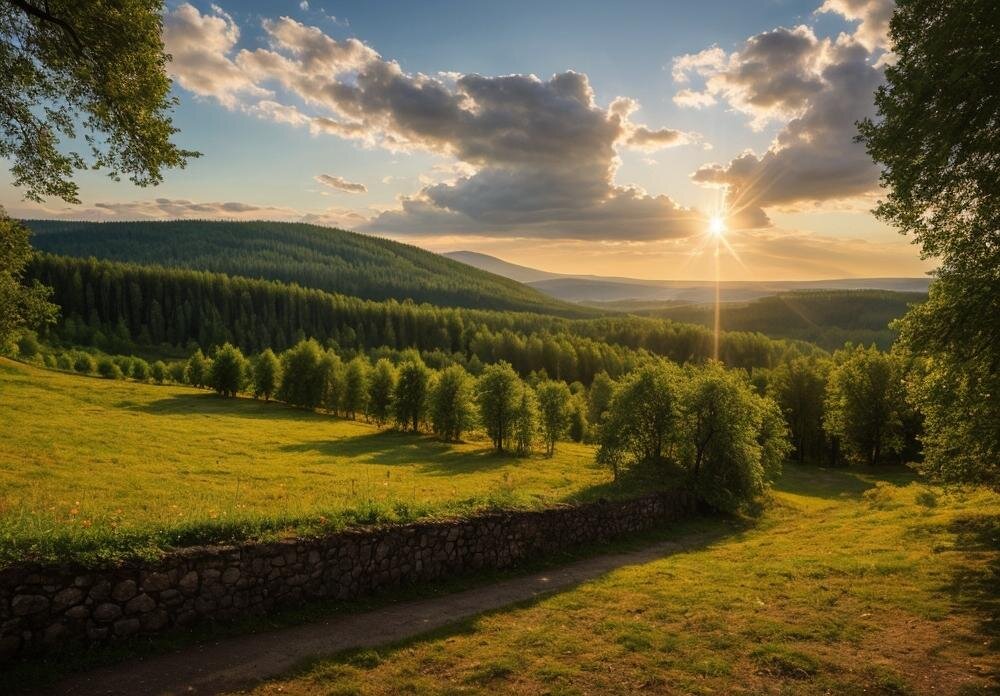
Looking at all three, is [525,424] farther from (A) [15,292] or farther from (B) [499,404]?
(A) [15,292]

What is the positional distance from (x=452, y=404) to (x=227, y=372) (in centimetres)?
4737

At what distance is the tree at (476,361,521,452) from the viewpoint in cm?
7106

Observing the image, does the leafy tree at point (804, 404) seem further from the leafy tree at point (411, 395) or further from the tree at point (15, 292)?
the tree at point (15, 292)

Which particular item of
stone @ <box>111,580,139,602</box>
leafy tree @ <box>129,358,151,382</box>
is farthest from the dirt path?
leafy tree @ <box>129,358,151,382</box>

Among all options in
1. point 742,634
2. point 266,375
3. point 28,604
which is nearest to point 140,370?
point 266,375

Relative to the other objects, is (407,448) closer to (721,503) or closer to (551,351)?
(721,503)

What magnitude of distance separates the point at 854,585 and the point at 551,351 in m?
157

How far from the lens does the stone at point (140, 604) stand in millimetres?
13406

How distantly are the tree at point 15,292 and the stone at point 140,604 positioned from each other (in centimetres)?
1514

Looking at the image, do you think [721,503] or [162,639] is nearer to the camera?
[162,639]

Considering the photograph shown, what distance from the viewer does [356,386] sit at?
95812mm

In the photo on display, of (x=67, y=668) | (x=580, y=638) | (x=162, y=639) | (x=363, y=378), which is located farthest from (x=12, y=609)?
(x=363, y=378)

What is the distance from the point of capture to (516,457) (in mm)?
67250

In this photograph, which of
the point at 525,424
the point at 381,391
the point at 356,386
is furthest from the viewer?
the point at 356,386
